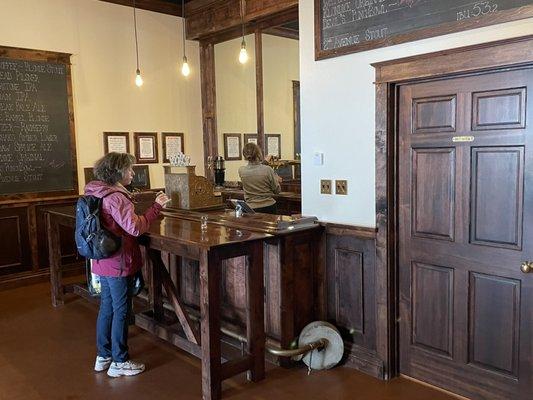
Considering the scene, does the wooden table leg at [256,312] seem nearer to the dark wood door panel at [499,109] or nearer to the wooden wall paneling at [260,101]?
the dark wood door panel at [499,109]

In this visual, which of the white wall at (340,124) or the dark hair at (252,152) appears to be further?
the dark hair at (252,152)

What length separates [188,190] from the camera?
13.0 feet

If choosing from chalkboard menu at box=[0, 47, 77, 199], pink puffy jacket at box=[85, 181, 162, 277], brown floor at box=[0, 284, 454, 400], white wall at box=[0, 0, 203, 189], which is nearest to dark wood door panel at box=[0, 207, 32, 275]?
chalkboard menu at box=[0, 47, 77, 199]

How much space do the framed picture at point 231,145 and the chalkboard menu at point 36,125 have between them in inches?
75.0

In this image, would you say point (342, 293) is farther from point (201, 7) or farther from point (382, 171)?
point (201, 7)

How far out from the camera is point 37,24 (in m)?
5.29

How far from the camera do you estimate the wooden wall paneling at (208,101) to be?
21.3 ft

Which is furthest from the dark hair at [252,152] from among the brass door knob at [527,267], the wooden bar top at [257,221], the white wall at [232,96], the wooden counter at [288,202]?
the brass door knob at [527,267]

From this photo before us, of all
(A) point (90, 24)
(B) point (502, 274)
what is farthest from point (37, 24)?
(B) point (502, 274)

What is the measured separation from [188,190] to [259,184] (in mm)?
940

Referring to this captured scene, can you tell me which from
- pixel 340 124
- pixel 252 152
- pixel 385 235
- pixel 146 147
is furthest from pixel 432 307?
pixel 146 147

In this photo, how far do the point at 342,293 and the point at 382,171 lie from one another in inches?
35.5

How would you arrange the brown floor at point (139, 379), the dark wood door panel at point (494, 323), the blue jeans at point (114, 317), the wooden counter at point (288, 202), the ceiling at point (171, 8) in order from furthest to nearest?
the ceiling at point (171, 8) → the wooden counter at point (288, 202) → the blue jeans at point (114, 317) → the brown floor at point (139, 379) → the dark wood door panel at point (494, 323)

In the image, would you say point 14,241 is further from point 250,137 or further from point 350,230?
point 350,230
